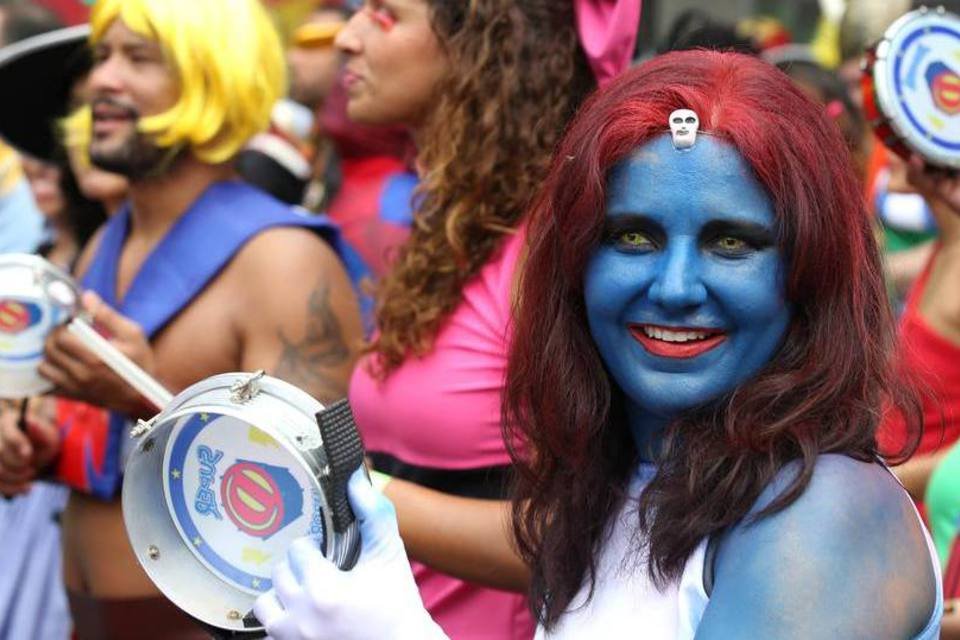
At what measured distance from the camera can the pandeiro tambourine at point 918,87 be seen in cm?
306

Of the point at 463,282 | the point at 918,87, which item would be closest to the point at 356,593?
the point at 463,282

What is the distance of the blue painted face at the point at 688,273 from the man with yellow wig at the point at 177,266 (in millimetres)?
1551

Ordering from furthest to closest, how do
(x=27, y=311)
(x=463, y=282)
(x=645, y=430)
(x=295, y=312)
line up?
(x=295, y=312) → (x=27, y=311) → (x=463, y=282) → (x=645, y=430)

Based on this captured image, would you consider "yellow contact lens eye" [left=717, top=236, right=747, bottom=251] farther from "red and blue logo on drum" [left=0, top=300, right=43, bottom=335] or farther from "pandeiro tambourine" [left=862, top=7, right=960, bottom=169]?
"red and blue logo on drum" [left=0, top=300, right=43, bottom=335]

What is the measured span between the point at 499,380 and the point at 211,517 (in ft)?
2.81

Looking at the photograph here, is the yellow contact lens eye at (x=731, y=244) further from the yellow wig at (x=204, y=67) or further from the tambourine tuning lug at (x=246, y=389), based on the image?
the yellow wig at (x=204, y=67)

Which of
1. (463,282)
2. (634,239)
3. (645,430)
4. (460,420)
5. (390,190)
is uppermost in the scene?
(634,239)

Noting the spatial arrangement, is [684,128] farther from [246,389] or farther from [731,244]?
[246,389]

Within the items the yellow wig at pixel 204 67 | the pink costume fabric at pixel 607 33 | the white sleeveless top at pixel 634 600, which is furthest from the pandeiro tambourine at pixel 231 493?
the yellow wig at pixel 204 67

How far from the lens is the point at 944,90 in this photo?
10.1 feet

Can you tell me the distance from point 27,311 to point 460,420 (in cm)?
106

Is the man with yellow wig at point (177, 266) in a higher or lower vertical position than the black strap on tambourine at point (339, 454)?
lower

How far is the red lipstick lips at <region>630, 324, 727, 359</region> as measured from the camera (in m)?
1.80

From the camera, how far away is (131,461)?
1.93m
